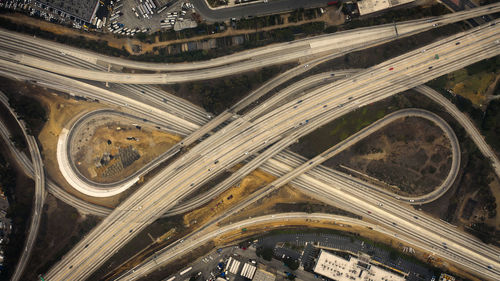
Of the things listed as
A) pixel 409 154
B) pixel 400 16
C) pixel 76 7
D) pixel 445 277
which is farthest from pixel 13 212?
pixel 400 16

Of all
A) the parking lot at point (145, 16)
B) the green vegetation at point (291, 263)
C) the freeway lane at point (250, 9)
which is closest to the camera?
the green vegetation at point (291, 263)

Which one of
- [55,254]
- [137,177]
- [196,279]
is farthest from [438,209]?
[55,254]

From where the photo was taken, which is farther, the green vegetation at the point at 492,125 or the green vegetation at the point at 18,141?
the green vegetation at the point at 492,125

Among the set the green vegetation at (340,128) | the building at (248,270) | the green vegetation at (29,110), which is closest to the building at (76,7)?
the green vegetation at (29,110)

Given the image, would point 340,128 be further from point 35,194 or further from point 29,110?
point 35,194

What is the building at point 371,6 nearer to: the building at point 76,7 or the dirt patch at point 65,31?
the dirt patch at point 65,31

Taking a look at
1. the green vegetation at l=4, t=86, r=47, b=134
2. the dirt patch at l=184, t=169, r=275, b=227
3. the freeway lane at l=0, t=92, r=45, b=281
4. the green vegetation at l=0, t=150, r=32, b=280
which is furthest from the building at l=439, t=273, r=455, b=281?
the green vegetation at l=4, t=86, r=47, b=134
